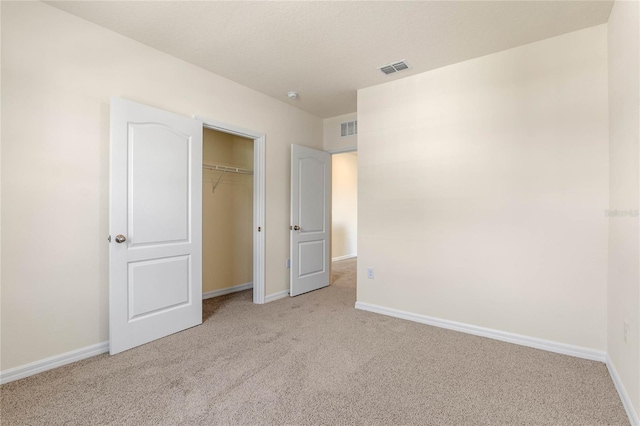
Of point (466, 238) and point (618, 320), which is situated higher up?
point (466, 238)

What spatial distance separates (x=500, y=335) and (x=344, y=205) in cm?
500

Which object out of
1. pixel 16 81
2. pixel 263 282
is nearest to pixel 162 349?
pixel 263 282

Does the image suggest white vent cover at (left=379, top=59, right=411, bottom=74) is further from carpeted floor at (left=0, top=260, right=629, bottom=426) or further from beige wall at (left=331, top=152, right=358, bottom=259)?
beige wall at (left=331, top=152, right=358, bottom=259)

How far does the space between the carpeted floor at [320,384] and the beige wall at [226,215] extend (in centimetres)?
147

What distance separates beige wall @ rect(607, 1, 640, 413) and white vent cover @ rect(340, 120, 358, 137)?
8.78ft

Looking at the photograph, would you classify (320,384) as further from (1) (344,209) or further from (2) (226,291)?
(1) (344,209)

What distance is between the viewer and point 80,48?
2.29 m

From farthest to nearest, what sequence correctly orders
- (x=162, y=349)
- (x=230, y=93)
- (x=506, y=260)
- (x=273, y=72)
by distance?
(x=230, y=93)
(x=273, y=72)
(x=506, y=260)
(x=162, y=349)

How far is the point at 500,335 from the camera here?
2.65 meters

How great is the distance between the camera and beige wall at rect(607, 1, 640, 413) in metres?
1.63

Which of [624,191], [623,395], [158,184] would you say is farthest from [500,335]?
[158,184]

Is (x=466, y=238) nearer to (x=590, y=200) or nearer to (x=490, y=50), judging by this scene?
(x=590, y=200)

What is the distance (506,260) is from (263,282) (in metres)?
2.60

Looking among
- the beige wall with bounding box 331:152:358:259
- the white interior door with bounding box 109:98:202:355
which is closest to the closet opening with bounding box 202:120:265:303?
the white interior door with bounding box 109:98:202:355
